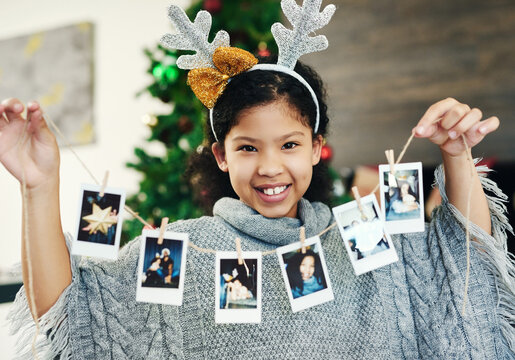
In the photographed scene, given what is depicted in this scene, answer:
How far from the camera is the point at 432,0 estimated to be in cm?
278

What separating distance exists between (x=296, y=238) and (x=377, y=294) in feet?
0.70

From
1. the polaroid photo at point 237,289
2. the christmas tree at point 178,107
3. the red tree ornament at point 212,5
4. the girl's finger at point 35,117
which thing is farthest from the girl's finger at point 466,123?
the red tree ornament at point 212,5

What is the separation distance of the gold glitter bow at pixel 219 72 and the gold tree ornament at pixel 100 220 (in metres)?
0.38

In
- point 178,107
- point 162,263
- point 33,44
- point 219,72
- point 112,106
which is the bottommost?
point 162,263

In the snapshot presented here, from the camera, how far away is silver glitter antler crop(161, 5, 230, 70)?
1.06m

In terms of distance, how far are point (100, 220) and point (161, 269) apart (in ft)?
0.46

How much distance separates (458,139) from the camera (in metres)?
0.99

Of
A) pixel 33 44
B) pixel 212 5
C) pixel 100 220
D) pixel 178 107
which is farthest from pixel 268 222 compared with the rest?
pixel 33 44

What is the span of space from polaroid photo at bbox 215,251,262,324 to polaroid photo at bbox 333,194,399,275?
18 cm

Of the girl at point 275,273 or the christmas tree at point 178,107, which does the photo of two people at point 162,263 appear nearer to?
the girl at point 275,273

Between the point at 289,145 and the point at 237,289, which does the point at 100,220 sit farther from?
the point at 289,145

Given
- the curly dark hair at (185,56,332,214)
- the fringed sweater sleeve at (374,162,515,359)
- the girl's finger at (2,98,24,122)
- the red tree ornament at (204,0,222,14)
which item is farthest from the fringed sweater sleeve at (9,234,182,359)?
the red tree ornament at (204,0,222,14)

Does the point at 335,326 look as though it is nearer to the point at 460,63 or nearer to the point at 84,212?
the point at 84,212

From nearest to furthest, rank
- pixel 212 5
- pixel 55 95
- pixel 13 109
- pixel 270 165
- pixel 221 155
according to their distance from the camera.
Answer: pixel 13 109
pixel 270 165
pixel 221 155
pixel 212 5
pixel 55 95
